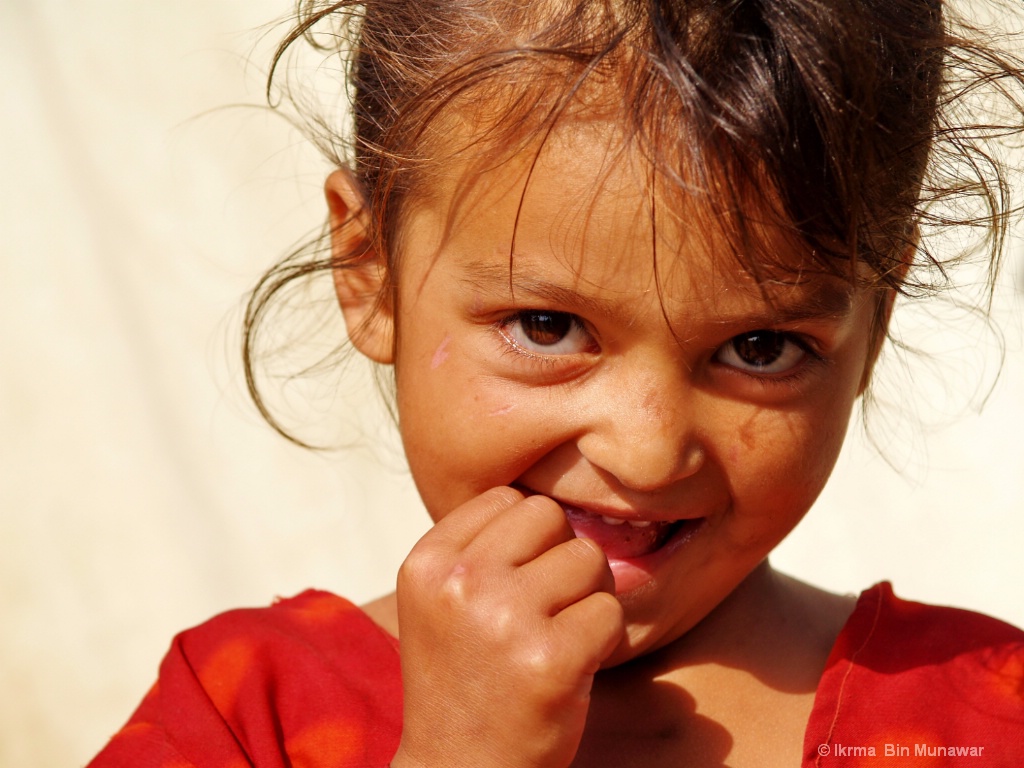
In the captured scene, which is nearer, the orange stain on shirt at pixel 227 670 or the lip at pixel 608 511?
the lip at pixel 608 511

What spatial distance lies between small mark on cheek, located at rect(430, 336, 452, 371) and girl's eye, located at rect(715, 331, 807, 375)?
0.26 m

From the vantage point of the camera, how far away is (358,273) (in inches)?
56.1

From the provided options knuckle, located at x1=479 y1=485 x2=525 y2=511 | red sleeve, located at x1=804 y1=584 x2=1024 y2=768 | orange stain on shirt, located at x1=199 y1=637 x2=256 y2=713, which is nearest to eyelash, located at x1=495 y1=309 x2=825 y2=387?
knuckle, located at x1=479 y1=485 x2=525 y2=511

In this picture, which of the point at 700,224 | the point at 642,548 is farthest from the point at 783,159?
the point at 642,548

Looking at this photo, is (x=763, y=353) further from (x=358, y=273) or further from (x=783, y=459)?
(x=358, y=273)

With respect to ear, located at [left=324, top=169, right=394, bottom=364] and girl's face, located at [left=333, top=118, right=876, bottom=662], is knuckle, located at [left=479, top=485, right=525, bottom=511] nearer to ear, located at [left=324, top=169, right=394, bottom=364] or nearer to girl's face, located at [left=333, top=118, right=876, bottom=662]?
girl's face, located at [left=333, top=118, right=876, bottom=662]

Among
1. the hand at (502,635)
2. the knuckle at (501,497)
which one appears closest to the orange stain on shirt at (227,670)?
the hand at (502,635)

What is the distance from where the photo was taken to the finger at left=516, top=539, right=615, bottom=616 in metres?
1.12

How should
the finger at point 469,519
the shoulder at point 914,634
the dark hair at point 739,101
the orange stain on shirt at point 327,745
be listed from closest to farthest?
the dark hair at point 739,101 < the finger at point 469,519 < the orange stain on shirt at point 327,745 < the shoulder at point 914,634

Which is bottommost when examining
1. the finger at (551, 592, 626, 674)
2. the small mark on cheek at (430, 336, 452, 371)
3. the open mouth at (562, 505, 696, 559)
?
the finger at (551, 592, 626, 674)

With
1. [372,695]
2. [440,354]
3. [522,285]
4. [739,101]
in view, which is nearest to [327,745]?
[372,695]

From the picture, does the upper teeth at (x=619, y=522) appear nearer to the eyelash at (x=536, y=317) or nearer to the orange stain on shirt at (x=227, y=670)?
the eyelash at (x=536, y=317)

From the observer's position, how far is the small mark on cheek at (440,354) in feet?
4.01

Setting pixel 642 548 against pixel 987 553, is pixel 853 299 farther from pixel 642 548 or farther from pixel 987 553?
pixel 987 553
